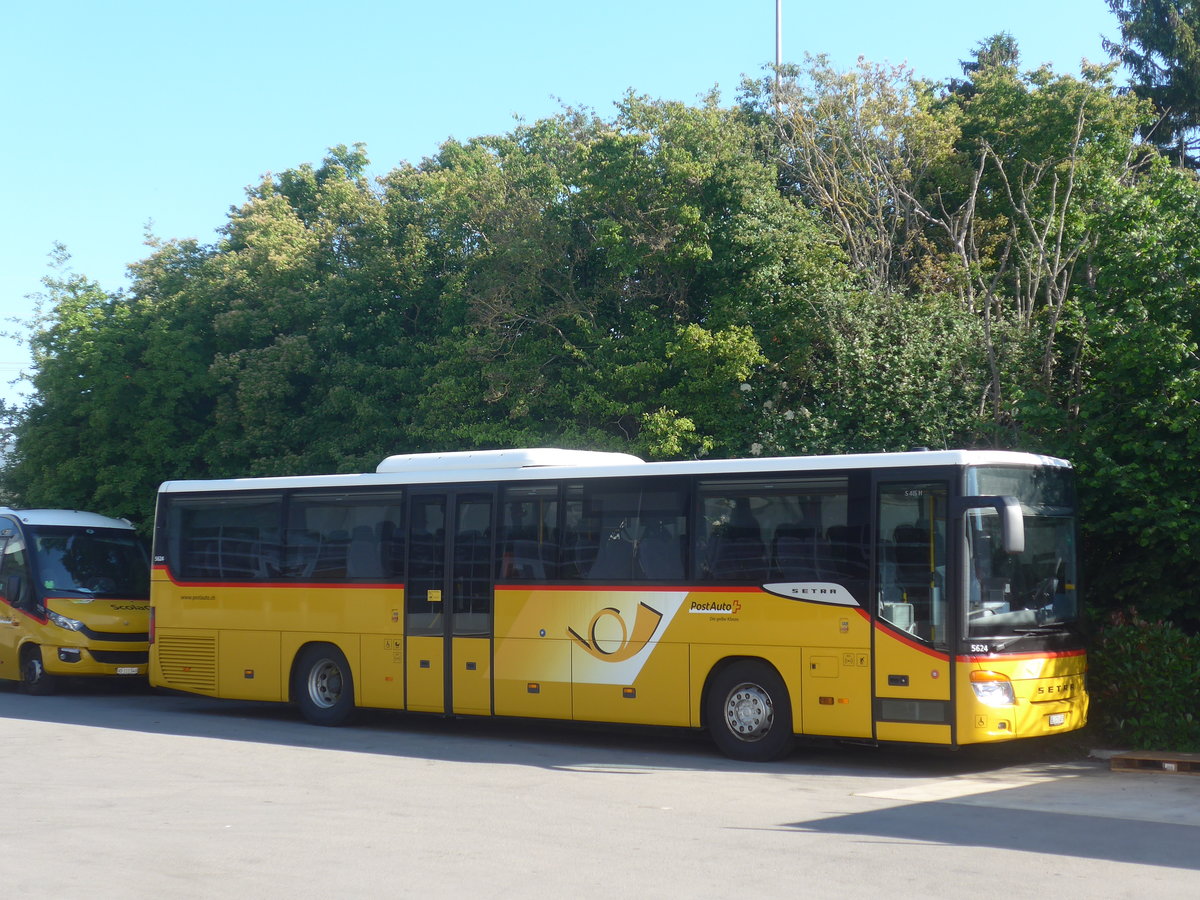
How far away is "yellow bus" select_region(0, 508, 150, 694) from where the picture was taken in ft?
65.0

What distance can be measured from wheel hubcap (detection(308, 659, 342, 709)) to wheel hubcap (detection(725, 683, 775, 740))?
223 inches

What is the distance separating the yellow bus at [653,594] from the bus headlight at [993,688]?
0.07 feet

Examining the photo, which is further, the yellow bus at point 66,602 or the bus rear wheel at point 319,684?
the yellow bus at point 66,602

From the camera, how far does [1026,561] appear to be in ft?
41.0

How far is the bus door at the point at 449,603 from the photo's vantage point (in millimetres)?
15078

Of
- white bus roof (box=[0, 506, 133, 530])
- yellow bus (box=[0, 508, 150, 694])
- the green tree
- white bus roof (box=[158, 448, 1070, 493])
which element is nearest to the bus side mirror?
white bus roof (box=[158, 448, 1070, 493])

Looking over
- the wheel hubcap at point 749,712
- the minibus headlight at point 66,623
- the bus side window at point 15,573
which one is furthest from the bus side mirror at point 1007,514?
the bus side window at point 15,573

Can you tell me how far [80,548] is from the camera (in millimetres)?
20875

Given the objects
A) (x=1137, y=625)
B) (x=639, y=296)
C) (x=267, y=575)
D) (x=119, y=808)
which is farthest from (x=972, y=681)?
(x=639, y=296)

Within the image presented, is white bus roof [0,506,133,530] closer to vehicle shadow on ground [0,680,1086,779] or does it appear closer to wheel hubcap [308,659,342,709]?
vehicle shadow on ground [0,680,1086,779]

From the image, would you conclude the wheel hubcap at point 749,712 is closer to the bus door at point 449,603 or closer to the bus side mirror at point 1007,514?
the bus side mirror at point 1007,514

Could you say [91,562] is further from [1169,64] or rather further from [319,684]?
[1169,64]

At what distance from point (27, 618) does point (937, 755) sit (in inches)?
552

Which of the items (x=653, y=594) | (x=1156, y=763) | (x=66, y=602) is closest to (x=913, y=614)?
(x=1156, y=763)
